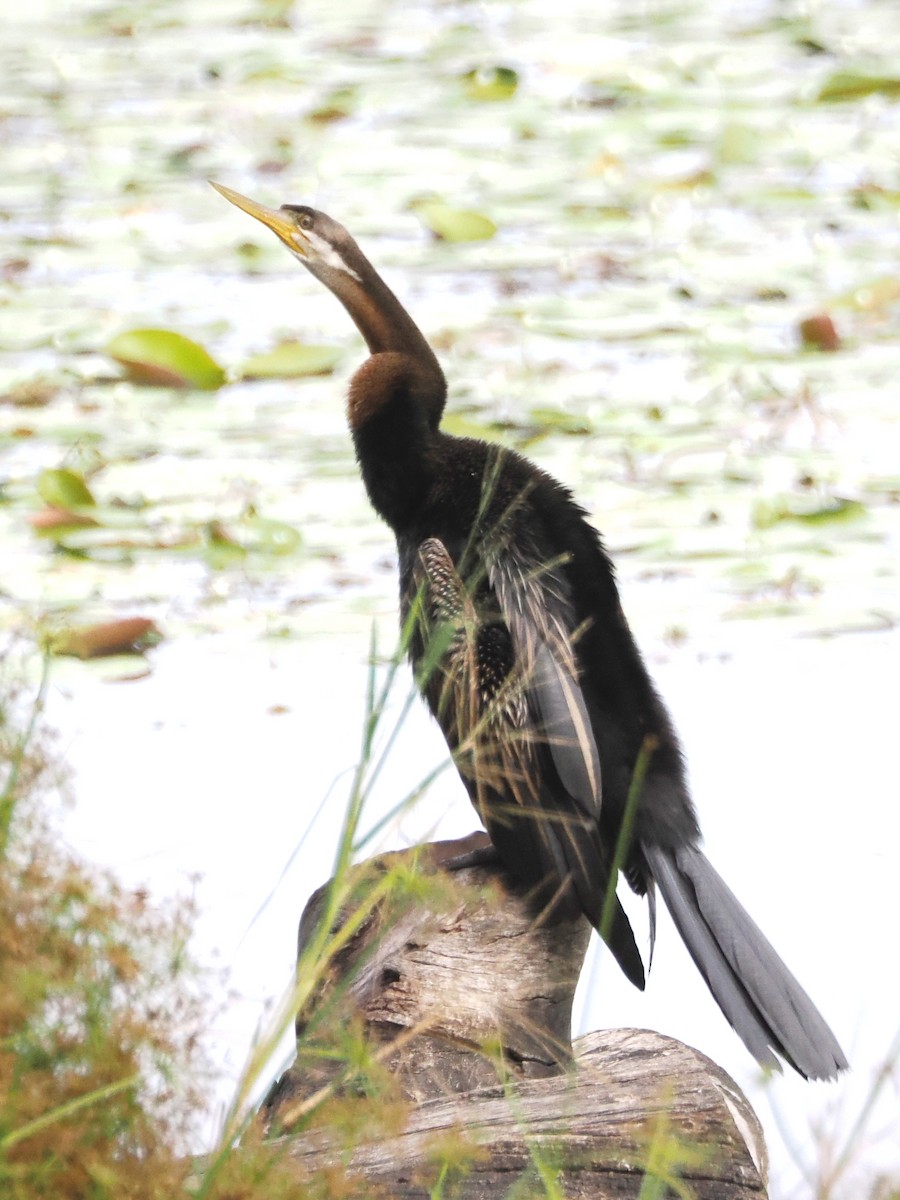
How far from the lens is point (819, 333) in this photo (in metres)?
5.25

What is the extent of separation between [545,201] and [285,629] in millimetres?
3424

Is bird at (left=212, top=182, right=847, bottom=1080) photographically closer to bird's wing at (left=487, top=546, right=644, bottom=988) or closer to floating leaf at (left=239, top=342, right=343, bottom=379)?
bird's wing at (left=487, top=546, right=644, bottom=988)

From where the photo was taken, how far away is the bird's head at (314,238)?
343cm

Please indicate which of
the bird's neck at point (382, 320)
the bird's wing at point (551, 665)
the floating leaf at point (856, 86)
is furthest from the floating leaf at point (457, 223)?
the bird's wing at point (551, 665)

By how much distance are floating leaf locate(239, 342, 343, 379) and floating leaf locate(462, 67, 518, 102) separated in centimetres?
311

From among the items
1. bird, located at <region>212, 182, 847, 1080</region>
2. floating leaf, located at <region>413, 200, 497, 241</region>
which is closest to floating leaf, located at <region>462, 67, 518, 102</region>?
floating leaf, located at <region>413, 200, 497, 241</region>

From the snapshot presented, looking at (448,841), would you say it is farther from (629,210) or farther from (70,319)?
(629,210)

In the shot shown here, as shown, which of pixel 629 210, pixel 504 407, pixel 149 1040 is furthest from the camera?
pixel 629 210

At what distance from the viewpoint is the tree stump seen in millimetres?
1741

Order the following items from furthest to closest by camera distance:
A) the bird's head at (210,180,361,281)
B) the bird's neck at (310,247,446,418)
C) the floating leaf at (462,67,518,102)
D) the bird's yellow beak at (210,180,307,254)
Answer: the floating leaf at (462,67,518,102) → the bird's yellow beak at (210,180,307,254) → the bird's head at (210,180,361,281) → the bird's neck at (310,247,446,418)

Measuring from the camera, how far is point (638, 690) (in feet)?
9.32

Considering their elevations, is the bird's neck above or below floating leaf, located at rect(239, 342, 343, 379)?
above

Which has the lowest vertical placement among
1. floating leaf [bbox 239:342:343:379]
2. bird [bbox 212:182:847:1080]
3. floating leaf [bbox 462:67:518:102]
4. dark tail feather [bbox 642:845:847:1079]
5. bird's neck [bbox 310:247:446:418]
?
floating leaf [bbox 462:67:518:102]

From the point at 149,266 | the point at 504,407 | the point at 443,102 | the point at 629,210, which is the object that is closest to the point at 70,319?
the point at 149,266
